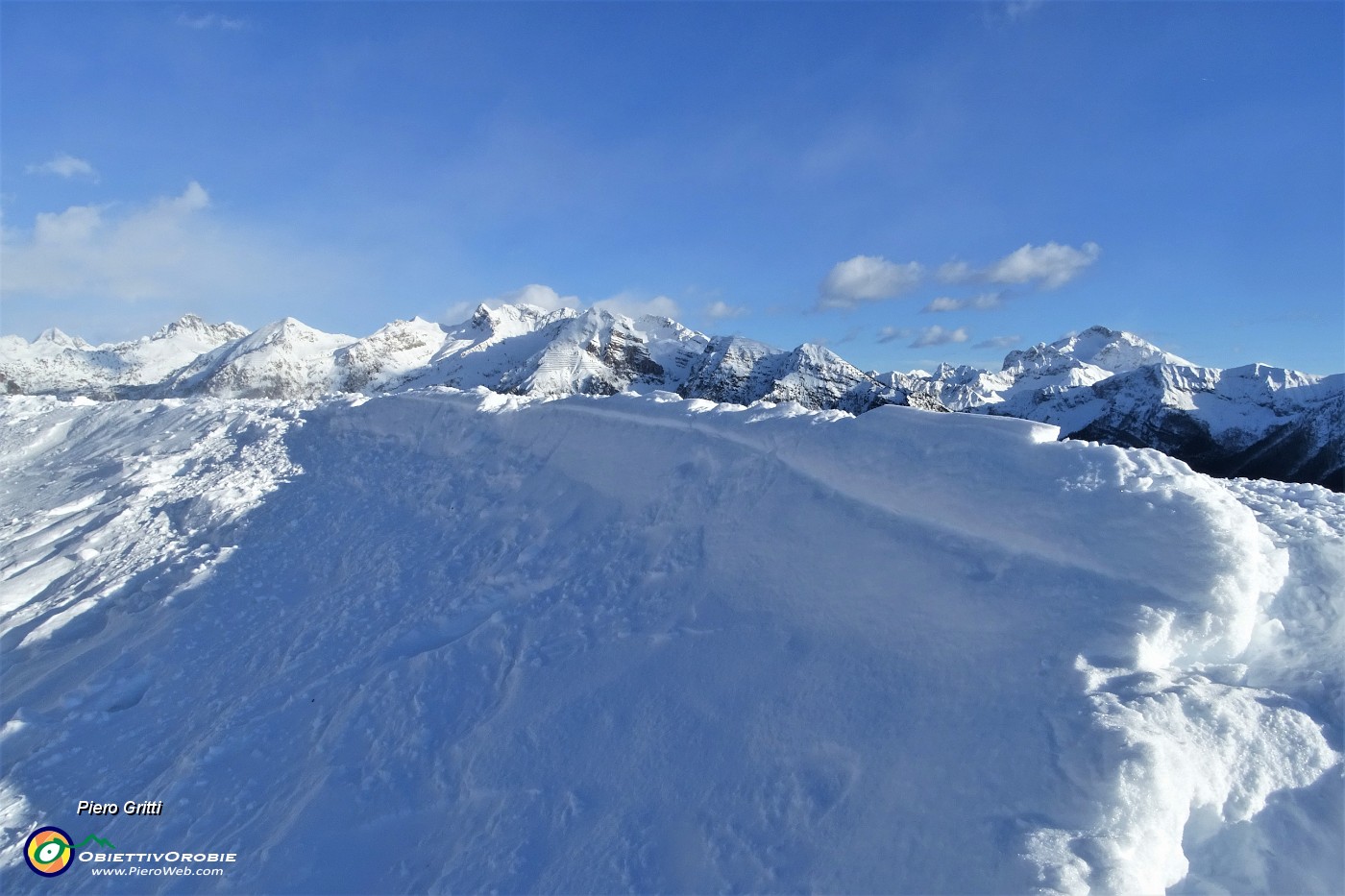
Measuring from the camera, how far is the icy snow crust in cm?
505

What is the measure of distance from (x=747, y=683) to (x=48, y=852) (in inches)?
301

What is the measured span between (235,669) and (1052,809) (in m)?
10.4

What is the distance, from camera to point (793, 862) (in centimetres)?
528

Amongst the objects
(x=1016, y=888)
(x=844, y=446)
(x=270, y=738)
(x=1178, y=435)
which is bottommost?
(x=1178, y=435)

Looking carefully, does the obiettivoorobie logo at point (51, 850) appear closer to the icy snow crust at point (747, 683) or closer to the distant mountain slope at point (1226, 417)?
the icy snow crust at point (747, 683)

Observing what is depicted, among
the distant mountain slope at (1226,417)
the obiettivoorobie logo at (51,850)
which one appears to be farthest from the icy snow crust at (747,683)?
the distant mountain slope at (1226,417)

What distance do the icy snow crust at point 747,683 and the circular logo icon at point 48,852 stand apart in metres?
0.15

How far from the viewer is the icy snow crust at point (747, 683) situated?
5.05 metres

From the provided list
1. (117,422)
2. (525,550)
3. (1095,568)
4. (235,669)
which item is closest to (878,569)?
(1095,568)

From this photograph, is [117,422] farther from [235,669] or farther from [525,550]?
[525,550]

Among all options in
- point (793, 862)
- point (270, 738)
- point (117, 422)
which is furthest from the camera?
point (117, 422)

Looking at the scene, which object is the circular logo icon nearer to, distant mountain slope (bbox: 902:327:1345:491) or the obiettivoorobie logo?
the obiettivoorobie logo

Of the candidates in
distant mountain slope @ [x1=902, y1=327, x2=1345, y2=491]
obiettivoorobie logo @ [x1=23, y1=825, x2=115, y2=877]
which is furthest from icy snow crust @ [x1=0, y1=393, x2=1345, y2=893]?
distant mountain slope @ [x1=902, y1=327, x2=1345, y2=491]

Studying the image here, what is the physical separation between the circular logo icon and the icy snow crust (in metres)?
0.15
